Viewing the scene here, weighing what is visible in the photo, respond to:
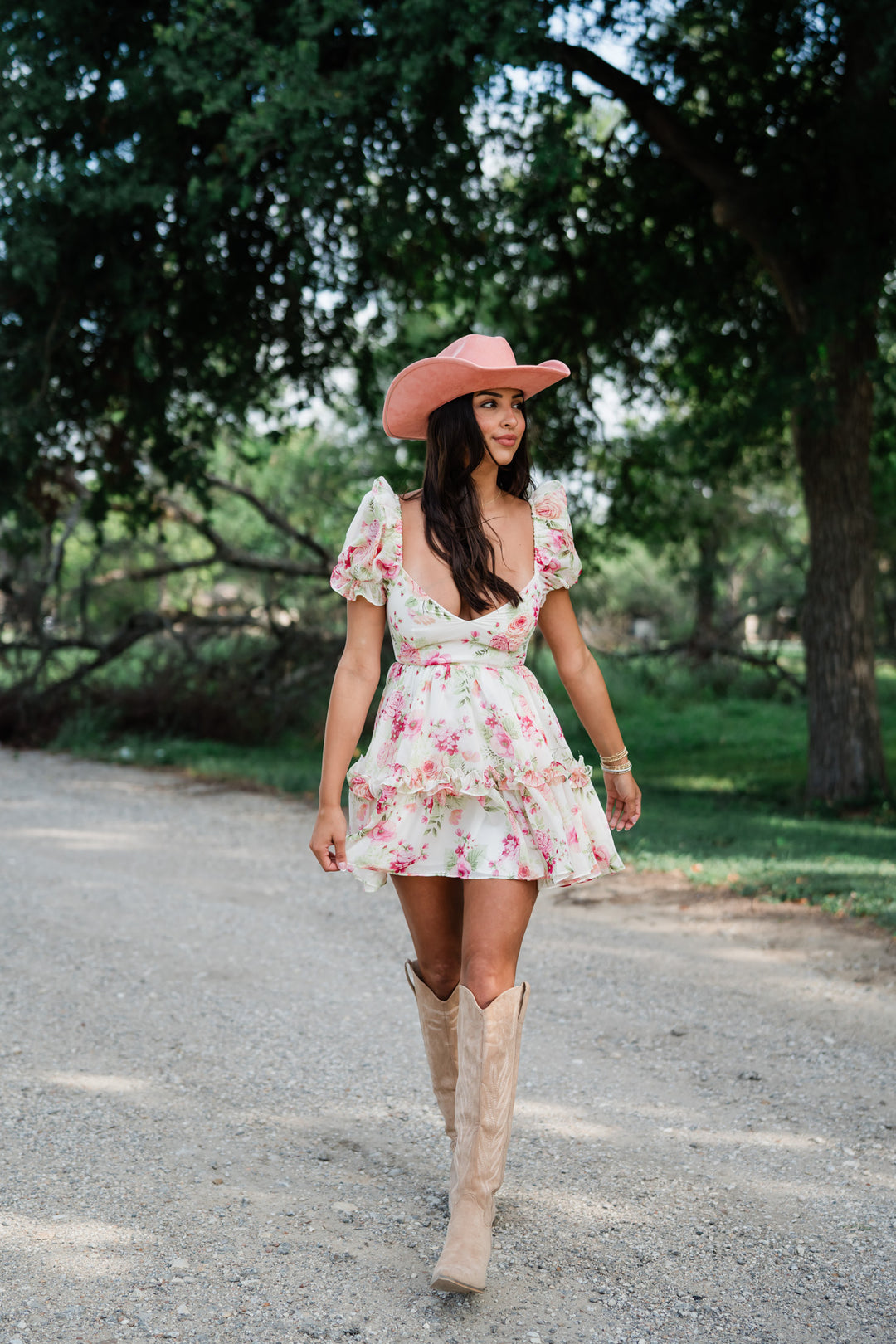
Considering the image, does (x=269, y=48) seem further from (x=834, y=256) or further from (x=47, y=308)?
(x=834, y=256)

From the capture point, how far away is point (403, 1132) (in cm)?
356

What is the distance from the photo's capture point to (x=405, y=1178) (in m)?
3.23

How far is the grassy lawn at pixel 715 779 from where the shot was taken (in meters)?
7.25

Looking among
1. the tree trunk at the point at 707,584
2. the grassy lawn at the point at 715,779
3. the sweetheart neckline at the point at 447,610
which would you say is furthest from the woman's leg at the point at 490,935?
the tree trunk at the point at 707,584

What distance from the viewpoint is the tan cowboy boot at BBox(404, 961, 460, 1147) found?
3.01 m

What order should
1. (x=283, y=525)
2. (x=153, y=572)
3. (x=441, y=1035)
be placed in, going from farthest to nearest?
(x=283, y=525), (x=153, y=572), (x=441, y=1035)

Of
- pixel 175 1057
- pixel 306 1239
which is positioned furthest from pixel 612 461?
pixel 306 1239

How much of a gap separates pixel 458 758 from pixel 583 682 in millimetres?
446

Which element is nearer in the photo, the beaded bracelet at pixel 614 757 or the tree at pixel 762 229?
the beaded bracelet at pixel 614 757

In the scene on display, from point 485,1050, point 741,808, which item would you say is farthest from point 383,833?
point 741,808

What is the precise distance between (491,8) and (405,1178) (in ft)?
21.7

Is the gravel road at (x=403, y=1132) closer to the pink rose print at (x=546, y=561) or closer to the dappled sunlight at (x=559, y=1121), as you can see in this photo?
the dappled sunlight at (x=559, y=1121)

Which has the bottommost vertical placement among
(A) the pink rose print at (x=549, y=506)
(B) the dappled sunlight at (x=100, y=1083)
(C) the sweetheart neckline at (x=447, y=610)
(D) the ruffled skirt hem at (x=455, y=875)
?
(B) the dappled sunlight at (x=100, y=1083)

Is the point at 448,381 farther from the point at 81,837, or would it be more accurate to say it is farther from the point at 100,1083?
the point at 81,837
